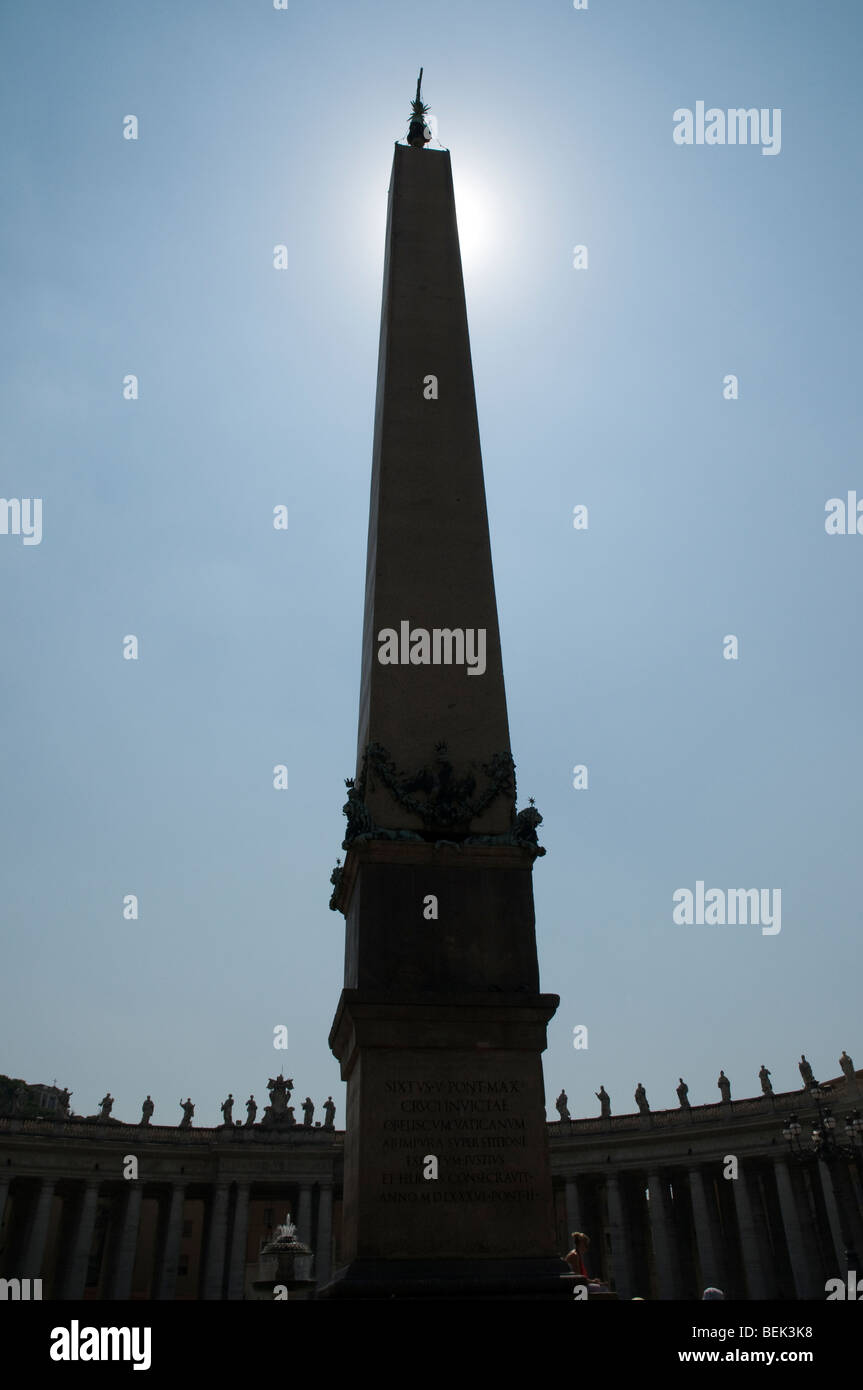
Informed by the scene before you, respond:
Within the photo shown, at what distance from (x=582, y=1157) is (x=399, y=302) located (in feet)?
171

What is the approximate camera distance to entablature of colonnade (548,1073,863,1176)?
52.3 metres

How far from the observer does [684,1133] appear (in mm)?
53906

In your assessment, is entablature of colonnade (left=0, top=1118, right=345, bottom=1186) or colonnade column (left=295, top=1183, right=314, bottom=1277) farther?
colonnade column (left=295, top=1183, right=314, bottom=1277)

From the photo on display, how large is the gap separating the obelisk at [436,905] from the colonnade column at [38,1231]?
175 feet

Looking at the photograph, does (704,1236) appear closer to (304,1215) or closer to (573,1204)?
(573,1204)

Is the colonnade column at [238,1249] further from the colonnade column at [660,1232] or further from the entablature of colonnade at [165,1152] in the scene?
the colonnade column at [660,1232]

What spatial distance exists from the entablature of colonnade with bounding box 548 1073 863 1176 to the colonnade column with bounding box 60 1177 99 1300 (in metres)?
25.8

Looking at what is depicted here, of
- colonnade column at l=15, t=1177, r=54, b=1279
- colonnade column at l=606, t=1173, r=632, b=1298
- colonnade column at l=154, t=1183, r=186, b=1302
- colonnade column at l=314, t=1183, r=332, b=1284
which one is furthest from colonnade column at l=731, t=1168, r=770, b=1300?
colonnade column at l=15, t=1177, r=54, b=1279

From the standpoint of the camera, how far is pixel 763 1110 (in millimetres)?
53094

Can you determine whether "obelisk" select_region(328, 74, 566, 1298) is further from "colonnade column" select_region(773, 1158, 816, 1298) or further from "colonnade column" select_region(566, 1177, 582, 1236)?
"colonnade column" select_region(566, 1177, 582, 1236)

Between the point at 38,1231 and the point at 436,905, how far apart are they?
55604 mm

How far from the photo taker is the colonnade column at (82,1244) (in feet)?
182

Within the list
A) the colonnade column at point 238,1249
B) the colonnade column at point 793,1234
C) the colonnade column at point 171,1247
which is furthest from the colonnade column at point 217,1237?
the colonnade column at point 793,1234

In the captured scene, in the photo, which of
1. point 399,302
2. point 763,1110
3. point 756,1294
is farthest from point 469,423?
point 756,1294
